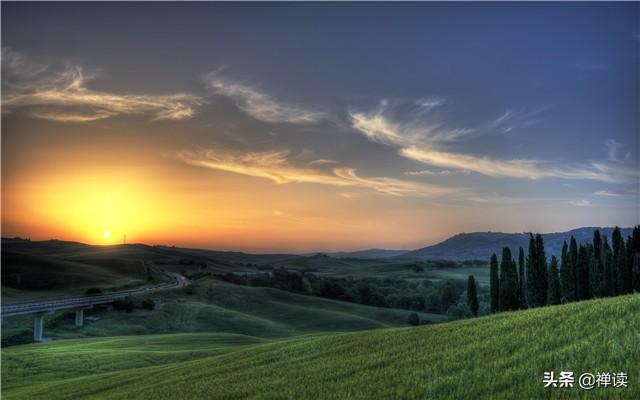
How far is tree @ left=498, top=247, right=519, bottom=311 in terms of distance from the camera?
346ft

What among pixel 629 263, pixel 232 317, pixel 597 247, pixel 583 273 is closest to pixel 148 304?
pixel 232 317

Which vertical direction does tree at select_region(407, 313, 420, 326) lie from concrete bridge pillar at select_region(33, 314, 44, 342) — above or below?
below

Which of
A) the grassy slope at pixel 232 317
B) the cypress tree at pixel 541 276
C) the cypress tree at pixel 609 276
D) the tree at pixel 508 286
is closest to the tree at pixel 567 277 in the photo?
the cypress tree at pixel 541 276

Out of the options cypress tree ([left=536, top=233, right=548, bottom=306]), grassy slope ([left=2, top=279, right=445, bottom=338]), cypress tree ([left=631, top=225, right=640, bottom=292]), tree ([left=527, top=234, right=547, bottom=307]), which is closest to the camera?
cypress tree ([left=631, top=225, right=640, bottom=292])

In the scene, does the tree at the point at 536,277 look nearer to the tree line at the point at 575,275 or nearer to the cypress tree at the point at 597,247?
the tree line at the point at 575,275

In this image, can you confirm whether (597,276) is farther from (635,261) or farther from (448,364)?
(448,364)

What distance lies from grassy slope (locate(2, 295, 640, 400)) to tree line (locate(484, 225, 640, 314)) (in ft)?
263

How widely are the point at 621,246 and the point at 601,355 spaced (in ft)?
316

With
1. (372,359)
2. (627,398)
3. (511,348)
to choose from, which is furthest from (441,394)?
(372,359)

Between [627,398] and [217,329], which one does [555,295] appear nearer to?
[217,329]

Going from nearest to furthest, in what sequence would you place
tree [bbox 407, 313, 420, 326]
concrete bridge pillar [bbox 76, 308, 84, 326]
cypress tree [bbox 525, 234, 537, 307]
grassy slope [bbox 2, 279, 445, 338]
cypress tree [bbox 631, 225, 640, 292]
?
cypress tree [bbox 631, 225, 640, 292], cypress tree [bbox 525, 234, 537, 307], grassy slope [bbox 2, 279, 445, 338], concrete bridge pillar [bbox 76, 308, 84, 326], tree [bbox 407, 313, 420, 326]

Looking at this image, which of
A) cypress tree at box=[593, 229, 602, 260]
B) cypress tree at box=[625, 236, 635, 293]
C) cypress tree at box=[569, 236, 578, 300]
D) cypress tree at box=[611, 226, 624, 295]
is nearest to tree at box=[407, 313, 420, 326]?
cypress tree at box=[569, 236, 578, 300]

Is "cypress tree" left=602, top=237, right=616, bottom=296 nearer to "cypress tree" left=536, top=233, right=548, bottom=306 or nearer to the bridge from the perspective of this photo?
"cypress tree" left=536, top=233, right=548, bottom=306

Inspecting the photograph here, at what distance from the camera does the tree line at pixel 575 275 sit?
9550 centimetres
